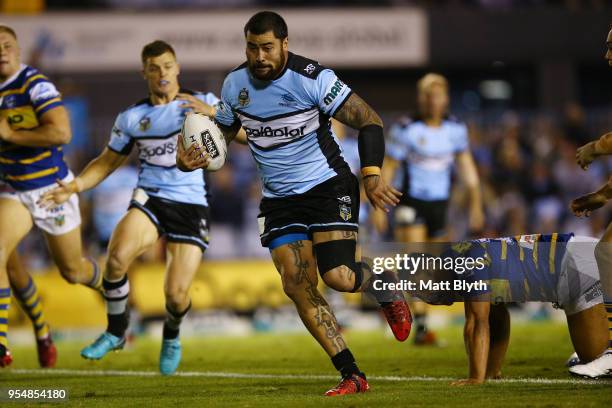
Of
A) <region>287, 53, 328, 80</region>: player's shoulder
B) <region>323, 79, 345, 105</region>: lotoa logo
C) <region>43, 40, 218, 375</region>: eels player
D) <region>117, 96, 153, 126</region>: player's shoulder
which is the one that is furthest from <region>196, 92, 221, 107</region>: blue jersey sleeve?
<region>323, 79, 345, 105</region>: lotoa logo

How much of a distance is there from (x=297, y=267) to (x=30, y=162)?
11.3 ft

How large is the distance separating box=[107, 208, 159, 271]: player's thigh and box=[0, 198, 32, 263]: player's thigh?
0.84 m

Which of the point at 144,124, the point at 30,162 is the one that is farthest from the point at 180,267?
the point at 30,162

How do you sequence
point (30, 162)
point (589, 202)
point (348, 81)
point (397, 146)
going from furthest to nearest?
point (348, 81) → point (397, 146) → point (30, 162) → point (589, 202)

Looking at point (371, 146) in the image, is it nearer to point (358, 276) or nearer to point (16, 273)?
point (358, 276)

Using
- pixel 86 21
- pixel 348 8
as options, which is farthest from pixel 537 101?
pixel 86 21

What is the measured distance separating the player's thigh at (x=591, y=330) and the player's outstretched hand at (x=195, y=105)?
361cm

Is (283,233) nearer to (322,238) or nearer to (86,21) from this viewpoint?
(322,238)

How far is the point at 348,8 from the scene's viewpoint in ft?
77.1

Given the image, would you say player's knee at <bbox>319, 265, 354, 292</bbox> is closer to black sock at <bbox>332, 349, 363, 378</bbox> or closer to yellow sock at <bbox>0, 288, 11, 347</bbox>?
black sock at <bbox>332, 349, 363, 378</bbox>

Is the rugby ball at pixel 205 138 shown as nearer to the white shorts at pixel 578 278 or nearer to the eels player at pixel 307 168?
the eels player at pixel 307 168

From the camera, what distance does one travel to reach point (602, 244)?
25.7 ft

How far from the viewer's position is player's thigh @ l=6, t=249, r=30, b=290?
10602 millimetres

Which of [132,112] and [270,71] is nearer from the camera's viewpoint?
[270,71]
